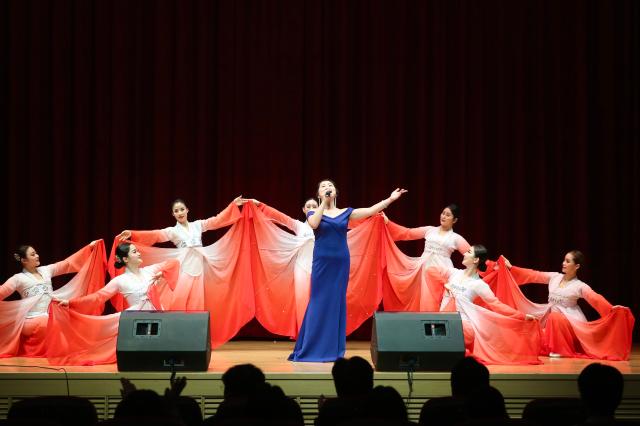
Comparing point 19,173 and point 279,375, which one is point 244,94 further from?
point 279,375

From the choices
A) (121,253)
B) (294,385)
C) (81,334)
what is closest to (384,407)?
(294,385)

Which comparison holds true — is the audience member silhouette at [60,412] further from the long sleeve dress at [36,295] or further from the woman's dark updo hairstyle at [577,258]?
the woman's dark updo hairstyle at [577,258]

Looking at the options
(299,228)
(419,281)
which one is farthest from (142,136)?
(419,281)

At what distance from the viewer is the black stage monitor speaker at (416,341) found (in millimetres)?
5711

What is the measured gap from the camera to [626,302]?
907 centimetres

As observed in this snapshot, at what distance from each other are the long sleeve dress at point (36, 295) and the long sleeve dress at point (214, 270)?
187 millimetres

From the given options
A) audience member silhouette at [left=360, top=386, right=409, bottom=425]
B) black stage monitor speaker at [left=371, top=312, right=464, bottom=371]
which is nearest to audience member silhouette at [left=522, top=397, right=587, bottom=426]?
audience member silhouette at [left=360, top=386, right=409, bottom=425]

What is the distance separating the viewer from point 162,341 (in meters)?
5.68

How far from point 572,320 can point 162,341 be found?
377cm

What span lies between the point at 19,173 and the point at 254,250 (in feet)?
10.2

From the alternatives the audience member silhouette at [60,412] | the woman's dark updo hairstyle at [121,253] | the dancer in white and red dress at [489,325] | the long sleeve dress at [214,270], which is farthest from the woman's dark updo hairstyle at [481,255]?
the audience member silhouette at [60,412]

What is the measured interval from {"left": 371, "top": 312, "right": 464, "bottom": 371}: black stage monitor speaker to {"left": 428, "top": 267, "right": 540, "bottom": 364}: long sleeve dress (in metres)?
0.76

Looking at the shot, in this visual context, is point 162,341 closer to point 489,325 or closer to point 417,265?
point 489,325

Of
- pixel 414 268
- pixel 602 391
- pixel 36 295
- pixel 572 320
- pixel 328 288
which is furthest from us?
pixel 414 268
